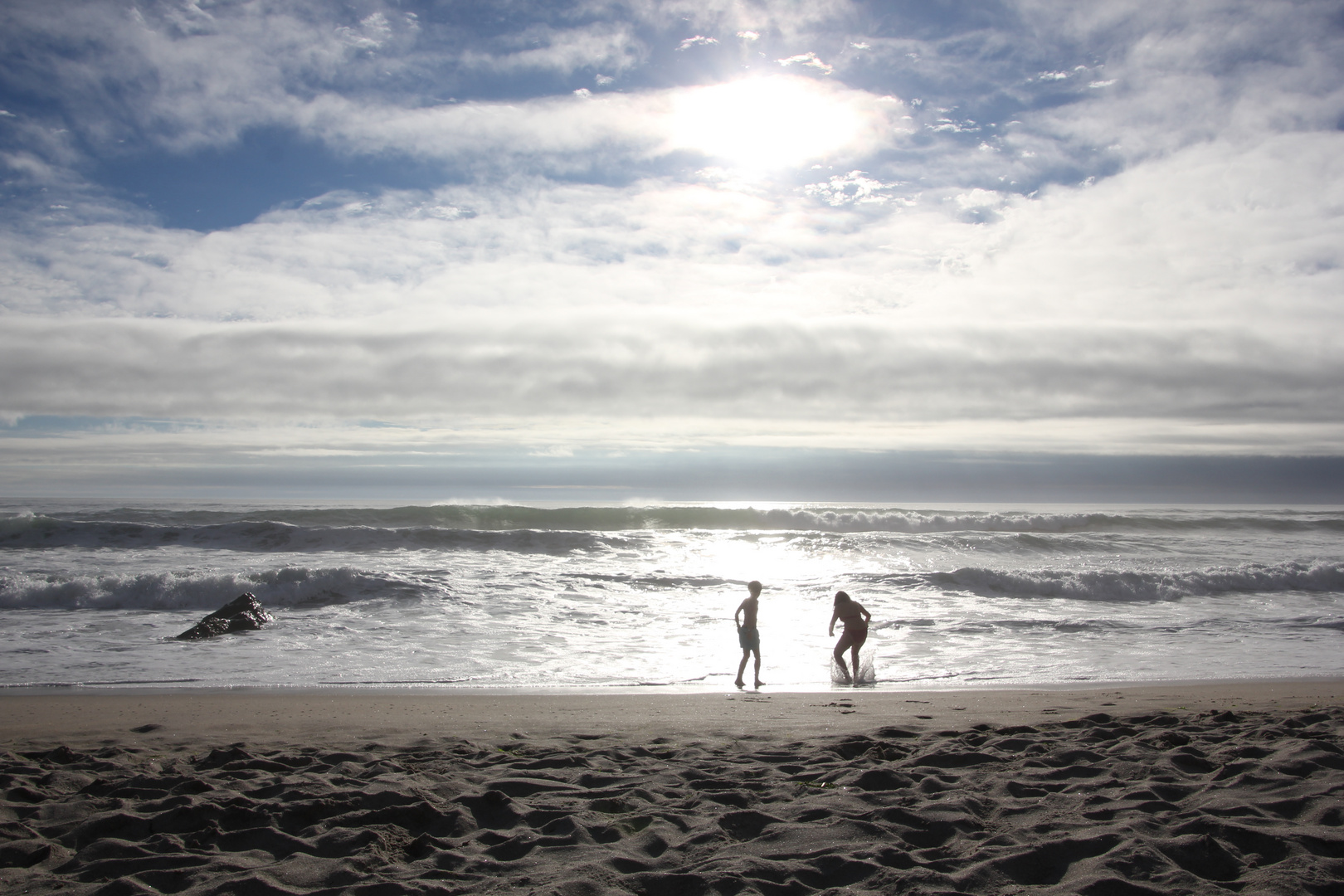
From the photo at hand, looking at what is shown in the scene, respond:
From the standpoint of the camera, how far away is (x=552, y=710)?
7.31 m

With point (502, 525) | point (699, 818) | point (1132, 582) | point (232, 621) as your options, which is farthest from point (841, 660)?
point (502, 525)

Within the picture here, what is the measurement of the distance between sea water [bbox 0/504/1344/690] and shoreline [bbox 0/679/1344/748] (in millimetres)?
670

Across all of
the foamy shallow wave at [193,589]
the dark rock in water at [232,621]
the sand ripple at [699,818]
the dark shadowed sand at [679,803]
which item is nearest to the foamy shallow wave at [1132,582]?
the dark shadowed sand at [679,803]

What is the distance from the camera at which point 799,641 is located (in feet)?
39.0

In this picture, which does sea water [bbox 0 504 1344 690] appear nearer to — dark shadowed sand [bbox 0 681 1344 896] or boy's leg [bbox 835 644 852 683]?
boy's leg [bbox 835 644 852 683]

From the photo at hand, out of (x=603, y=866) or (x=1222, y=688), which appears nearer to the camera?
(x=603, y=866)

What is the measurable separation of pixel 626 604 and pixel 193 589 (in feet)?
28.4

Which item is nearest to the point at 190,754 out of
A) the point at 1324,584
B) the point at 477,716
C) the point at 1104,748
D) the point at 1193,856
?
the point at 477,716

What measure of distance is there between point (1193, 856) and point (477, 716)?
5564mm

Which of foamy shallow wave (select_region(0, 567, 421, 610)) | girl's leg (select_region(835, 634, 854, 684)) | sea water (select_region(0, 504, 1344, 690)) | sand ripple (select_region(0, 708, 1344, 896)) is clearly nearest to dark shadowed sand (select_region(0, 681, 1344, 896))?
sand ripple (select_region(0, 708, 1344, 896))

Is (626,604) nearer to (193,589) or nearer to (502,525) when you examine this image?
(193,589)

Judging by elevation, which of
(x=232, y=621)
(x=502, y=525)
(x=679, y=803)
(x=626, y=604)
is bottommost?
(x=626, y=604)

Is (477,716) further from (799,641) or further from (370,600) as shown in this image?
(370,600)

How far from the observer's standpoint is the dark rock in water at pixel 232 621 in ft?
37.3
